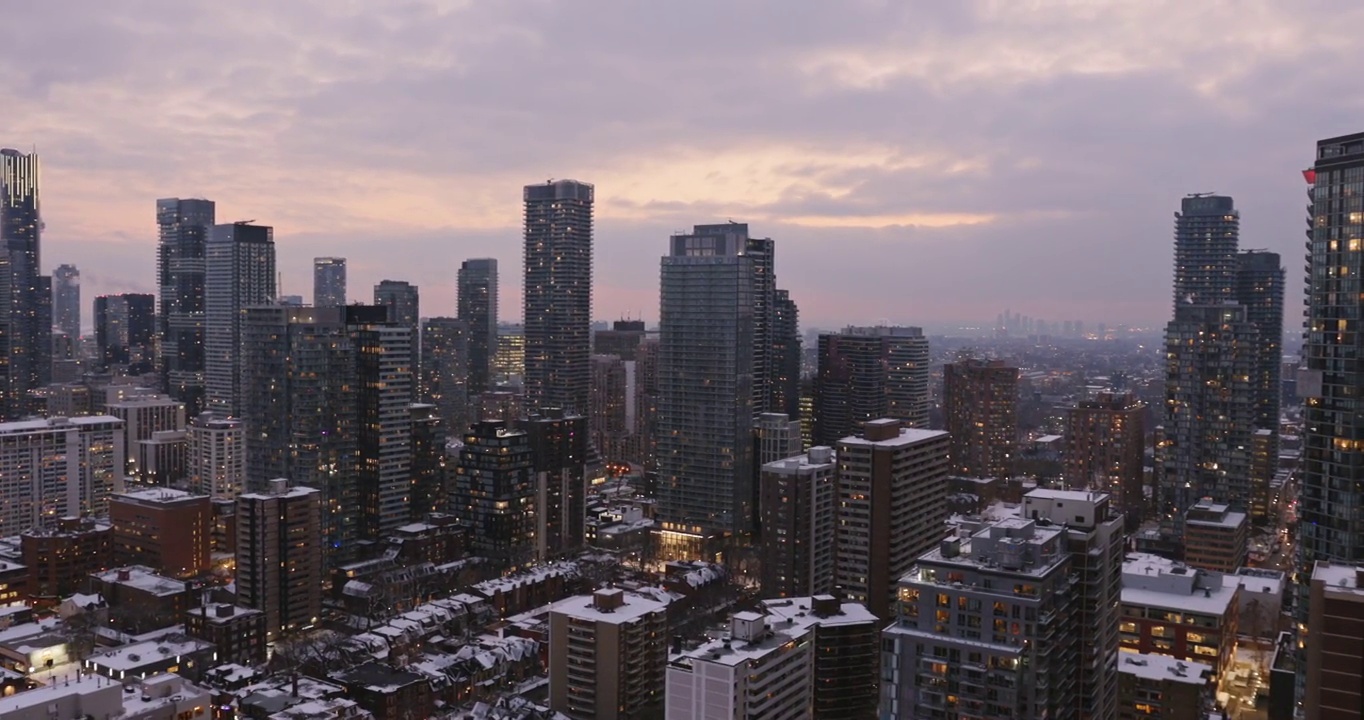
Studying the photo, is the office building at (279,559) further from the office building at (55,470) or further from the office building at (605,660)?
the office building at (55,470)

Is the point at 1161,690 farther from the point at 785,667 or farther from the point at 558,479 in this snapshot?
the point at 558,479

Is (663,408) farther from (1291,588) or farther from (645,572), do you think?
(1291,588)

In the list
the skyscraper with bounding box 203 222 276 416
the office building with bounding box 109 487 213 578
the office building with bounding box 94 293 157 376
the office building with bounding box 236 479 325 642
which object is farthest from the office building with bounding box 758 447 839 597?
the office building with bounding box 94 293 157 376

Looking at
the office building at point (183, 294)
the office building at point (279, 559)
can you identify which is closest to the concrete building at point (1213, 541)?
the office building at point (279, 559)

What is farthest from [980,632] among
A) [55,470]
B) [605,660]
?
[55,470]

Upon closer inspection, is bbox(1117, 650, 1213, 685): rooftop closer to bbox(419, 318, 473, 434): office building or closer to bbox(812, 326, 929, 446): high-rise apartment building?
bbox(812, 326, 929, 446): high-rise apartment building

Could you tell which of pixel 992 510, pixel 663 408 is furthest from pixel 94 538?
pixel 992 510
